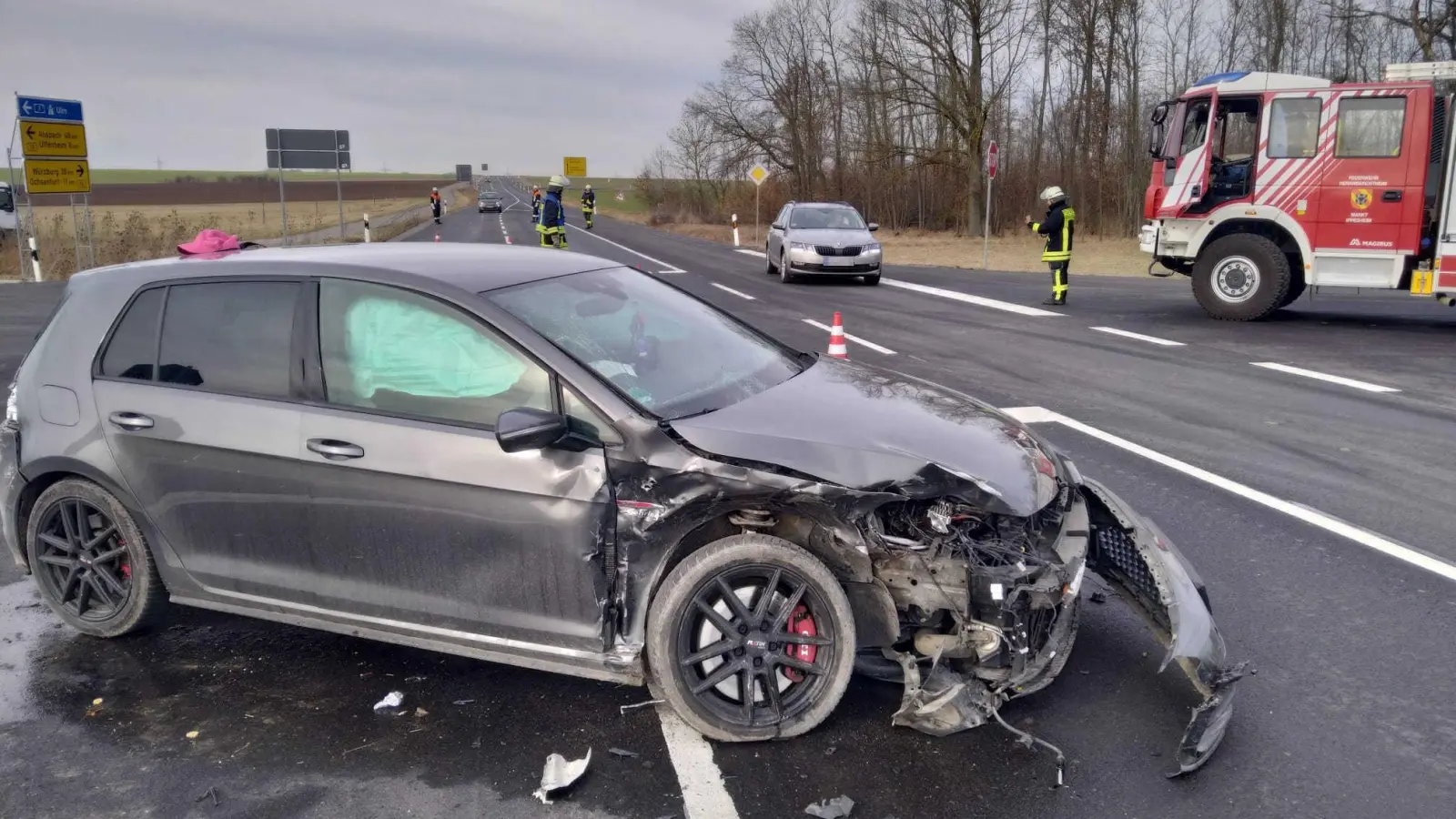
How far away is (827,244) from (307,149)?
22263mm

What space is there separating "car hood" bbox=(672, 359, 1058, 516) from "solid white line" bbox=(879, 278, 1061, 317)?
12322 millimetres

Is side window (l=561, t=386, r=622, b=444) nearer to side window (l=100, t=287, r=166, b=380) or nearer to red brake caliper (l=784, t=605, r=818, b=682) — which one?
red brake caliper (l=784, t=605, r=818, b=682)

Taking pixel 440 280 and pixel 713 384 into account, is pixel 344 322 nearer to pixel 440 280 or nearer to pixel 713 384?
pixel 440 280

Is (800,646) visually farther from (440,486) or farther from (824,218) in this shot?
(824,218)

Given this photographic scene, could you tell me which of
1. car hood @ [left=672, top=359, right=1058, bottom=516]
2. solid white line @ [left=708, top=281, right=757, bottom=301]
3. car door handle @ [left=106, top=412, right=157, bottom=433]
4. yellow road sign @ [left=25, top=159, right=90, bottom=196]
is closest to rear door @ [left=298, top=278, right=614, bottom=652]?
car hood @ [left=672, top=359, right=1058, bottom=516]

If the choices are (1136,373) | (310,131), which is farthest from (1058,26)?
(1136,373)

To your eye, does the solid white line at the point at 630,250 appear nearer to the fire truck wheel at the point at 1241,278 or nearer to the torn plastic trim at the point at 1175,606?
the fire truck wheel at the point at 1241,278

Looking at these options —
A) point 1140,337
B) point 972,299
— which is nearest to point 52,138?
point 972,299

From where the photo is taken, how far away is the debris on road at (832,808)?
9.98ft

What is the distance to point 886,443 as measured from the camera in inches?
137

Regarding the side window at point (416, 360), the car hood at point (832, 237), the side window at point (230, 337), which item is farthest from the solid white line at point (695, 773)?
the car hood at point (832, 237)

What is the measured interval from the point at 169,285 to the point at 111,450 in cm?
70

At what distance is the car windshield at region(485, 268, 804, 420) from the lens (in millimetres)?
3766

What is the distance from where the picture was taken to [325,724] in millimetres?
3660
